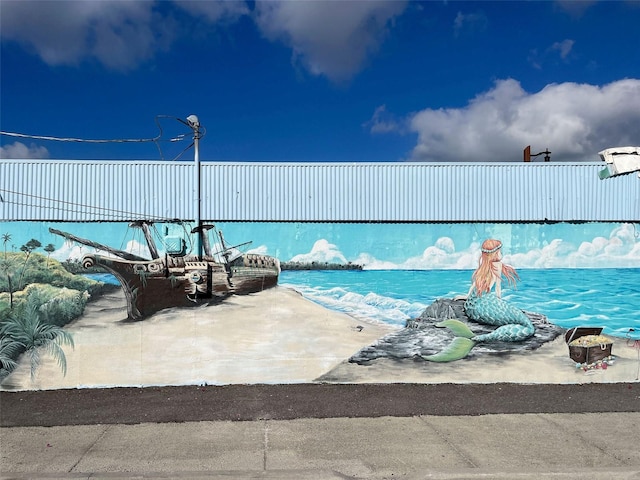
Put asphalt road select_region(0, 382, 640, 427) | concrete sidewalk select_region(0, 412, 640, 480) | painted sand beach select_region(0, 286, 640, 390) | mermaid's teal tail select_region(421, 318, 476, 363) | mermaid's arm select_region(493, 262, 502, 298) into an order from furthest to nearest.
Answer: mermaid's arm select_region(493, 262, 502, 298) < mermaid's teal tail select_region(421, 318, 476, 363) < painted sand beach select_region(0, 286, 640, 390) < asphalt road select_region(0, 382, 640, 427) < concrete sidewalk select_region(0, 412, 640, 480)

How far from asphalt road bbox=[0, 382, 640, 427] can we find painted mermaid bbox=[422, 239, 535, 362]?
66 cm

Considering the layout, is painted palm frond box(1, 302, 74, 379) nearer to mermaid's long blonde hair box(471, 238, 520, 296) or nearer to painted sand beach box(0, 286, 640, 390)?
painted sand beach box(0, 286, 640, 390)

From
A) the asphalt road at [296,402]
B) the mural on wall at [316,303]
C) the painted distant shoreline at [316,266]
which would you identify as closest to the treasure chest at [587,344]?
the mural on wall at [316,303]

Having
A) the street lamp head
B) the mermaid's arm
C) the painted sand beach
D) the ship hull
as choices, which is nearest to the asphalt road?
the painted sand beach

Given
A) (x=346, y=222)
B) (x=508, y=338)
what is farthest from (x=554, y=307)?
(x=346, y=222)

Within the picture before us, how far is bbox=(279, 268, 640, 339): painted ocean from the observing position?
9.06 meters

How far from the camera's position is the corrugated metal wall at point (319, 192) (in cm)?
902

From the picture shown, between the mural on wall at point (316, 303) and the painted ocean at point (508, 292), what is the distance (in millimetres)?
21

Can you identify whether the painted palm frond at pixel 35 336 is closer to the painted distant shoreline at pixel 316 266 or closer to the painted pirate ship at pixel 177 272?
the painted pirate ship at pixel 177 272

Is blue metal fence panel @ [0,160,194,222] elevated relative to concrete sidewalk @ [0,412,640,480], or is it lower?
elevated

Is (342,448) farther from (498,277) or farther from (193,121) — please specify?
(193,121)

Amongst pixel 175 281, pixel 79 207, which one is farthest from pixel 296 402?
pixel 79 207

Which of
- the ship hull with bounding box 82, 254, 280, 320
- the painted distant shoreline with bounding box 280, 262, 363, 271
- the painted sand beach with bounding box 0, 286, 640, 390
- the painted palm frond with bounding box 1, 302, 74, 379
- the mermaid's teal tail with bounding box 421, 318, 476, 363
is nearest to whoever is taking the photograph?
the painted palm frond with bounding box 1, 302, 74, 379

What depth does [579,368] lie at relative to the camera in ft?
29.6
